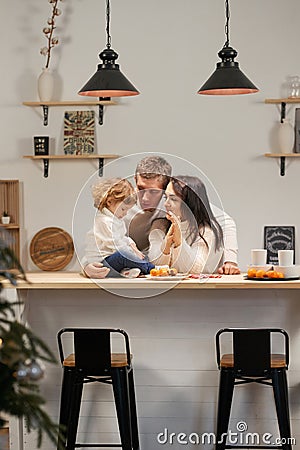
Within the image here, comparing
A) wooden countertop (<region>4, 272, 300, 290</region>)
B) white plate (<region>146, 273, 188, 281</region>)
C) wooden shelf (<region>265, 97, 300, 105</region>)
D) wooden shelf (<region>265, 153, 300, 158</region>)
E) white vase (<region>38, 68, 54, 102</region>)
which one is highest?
white vase (<region>38, 68, 54, 102</region>)

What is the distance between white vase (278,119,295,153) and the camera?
14.7 feet

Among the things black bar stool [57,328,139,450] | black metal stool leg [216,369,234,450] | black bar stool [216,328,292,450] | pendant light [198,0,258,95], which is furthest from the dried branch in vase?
black metal stool leg [216,369,234,450]

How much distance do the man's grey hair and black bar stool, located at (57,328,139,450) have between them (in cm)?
92

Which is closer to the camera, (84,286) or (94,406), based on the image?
(84,286)

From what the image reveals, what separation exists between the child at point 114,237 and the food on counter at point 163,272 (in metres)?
0.08

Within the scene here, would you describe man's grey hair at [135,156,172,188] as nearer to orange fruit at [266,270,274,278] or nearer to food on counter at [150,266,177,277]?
food on counter at [150,266,177,277]

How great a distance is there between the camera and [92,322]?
425cm

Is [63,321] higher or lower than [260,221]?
lower

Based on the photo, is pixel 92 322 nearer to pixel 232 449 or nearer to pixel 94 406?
pixel 94 406

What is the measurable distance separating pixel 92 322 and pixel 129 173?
32.6 inches

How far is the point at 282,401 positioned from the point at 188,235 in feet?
2.96

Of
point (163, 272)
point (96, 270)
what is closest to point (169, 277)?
point (163, 272)

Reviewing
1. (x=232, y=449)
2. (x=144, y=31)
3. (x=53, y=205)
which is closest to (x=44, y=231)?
(x=53, y=205)

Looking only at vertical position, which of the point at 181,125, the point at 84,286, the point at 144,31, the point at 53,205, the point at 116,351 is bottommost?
the point at 116,351
